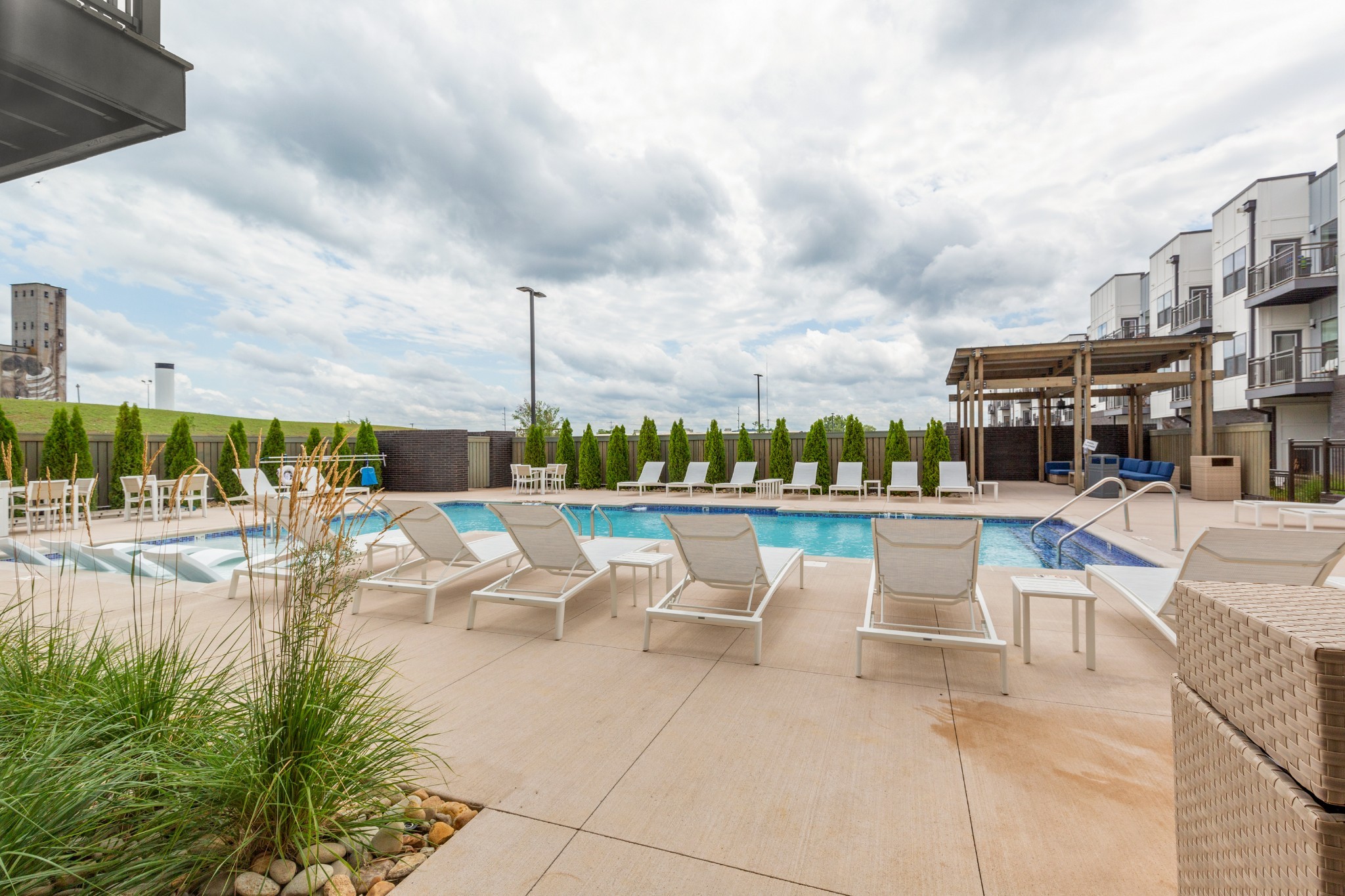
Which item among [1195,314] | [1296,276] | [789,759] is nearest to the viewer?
[789,759]

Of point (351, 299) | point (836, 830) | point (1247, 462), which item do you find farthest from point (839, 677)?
point (351, 299)

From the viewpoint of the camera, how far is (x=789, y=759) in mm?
2318

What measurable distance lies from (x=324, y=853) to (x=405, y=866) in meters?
0.24

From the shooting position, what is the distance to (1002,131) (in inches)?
359

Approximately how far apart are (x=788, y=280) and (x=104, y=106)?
1533cm

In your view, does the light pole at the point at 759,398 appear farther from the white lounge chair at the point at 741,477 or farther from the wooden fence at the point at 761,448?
the white lounge chair at the point at 741,477

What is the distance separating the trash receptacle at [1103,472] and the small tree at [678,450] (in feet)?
30.2

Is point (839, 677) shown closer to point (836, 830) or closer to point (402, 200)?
point (836, 830)

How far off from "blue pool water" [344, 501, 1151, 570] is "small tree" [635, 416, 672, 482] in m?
3.04

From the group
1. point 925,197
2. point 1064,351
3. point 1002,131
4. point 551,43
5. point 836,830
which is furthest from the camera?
point 1064,351

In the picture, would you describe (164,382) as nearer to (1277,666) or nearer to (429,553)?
(429,553)

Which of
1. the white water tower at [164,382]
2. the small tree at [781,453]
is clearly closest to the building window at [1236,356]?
the small tree at [781,453]

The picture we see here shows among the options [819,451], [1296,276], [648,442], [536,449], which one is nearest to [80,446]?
[536,449]

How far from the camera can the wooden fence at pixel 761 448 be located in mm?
14398
